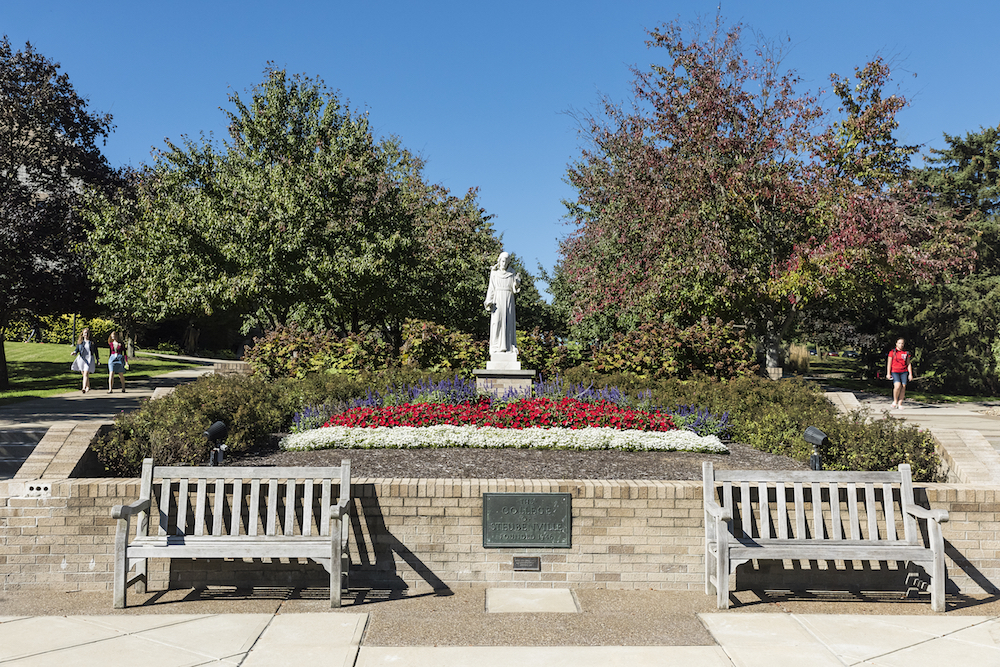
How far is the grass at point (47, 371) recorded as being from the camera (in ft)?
66.9

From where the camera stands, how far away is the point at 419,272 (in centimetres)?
2034

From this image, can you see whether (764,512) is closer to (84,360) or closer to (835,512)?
(835,512)

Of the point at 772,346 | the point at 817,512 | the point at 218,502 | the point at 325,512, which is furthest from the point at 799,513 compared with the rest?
the point at 772,346

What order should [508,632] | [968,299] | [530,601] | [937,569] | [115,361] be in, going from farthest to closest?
[968,299] → [115,361] → [530,601] → [937,569] → [508,632]

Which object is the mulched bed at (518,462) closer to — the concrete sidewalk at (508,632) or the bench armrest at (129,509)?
the concrete sidewalk at (508,632)

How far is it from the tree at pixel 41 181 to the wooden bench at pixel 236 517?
19.0 m

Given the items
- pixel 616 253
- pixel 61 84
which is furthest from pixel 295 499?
pixel 61 84

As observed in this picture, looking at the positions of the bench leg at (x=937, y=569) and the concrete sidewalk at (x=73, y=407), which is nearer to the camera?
the bench leg at (x=937, y=569)

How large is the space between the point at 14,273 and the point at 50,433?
18591mm

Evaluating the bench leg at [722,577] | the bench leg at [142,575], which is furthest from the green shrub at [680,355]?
the bench leg at [142,575]

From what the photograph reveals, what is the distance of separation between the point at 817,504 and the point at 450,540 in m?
2.92

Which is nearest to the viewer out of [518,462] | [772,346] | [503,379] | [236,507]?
[236,507]

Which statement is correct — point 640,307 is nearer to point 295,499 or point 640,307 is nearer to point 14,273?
point 295,499

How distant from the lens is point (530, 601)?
205 inches
